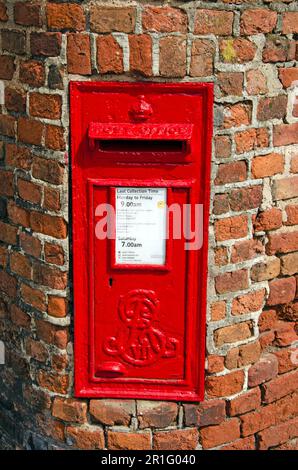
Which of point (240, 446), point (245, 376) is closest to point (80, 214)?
point (245, 376)

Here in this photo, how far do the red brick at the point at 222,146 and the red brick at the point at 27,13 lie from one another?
74 centimetres

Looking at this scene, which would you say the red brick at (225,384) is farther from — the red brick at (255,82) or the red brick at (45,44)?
the red brick at (45,44)

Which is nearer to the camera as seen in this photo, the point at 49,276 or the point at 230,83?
the point at 230,83

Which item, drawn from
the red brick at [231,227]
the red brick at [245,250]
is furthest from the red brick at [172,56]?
the red brick at [245,250]

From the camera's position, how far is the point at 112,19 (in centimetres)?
202

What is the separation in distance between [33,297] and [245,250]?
0.86 meters

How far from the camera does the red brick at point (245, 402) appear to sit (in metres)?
2.48

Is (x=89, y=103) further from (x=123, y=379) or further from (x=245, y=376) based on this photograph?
(x=245, y=376)

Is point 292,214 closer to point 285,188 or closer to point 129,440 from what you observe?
point 285,188

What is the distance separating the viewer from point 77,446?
2.49 m

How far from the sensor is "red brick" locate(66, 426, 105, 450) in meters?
2.46

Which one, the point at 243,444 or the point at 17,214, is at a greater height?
the point at 17,214

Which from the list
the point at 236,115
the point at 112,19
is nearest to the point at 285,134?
the point at 236,115

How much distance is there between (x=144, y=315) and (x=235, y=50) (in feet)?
3.37
